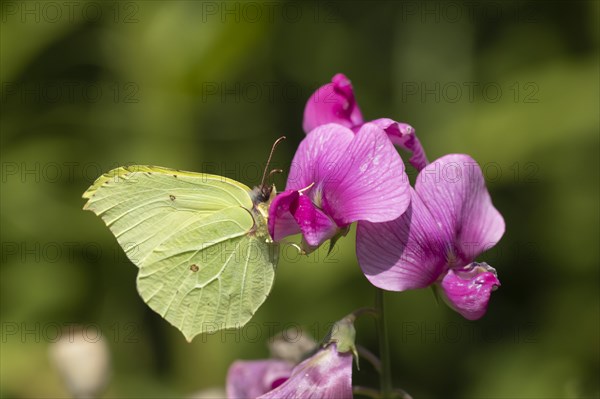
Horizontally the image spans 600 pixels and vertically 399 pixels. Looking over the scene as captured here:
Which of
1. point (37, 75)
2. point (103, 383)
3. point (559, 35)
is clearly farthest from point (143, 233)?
point (559, 35)

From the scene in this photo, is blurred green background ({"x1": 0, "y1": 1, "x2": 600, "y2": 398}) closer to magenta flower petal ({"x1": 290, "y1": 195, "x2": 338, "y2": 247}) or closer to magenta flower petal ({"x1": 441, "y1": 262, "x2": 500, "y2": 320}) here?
magenta flower petal ({"x1": 441, "y1": 262, "x2": 500, "y2": 320})

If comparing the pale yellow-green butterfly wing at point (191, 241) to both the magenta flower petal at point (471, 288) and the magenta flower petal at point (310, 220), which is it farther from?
the magenta flower petal at point (471, 288)

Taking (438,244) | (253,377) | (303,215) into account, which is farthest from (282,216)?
(253,377)

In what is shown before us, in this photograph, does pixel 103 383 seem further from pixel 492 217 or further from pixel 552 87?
pixel 552 87

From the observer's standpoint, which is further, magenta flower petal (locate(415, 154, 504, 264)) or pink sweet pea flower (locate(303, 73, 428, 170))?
pink sweet pea flower (locate(303, 73, 428, 170))

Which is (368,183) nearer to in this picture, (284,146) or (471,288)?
(471,288)

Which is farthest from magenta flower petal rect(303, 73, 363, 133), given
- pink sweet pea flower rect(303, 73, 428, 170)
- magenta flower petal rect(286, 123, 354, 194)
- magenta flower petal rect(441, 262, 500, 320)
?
magenta flower petal rect(441, 262, 500, 320)
